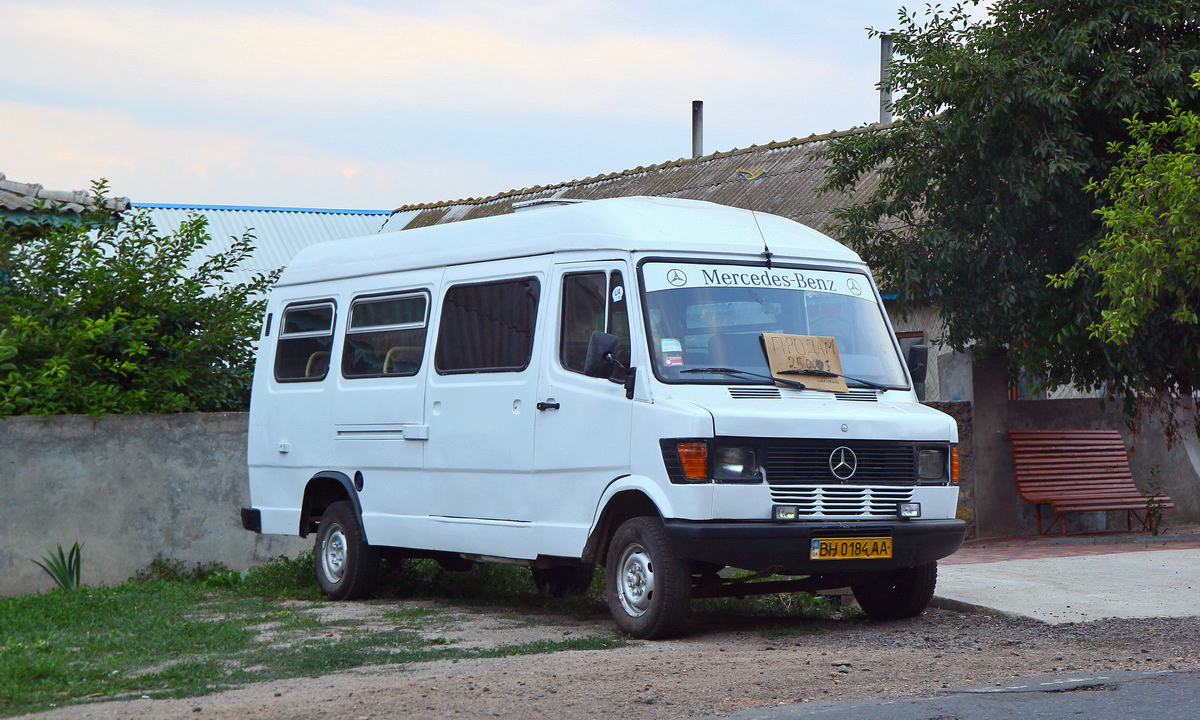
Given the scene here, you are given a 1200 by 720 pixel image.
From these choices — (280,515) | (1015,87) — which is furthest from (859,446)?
(1015,87)

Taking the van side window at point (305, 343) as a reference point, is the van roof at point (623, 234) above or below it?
above

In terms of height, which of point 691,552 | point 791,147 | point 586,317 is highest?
point 791,147

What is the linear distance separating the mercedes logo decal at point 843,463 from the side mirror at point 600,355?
1377mm

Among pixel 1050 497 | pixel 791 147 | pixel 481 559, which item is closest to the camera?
pixel 481 559

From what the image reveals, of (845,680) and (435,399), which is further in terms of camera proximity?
(435,399)

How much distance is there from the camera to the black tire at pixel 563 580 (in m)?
10.9

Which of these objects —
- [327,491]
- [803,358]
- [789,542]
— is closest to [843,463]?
[789,542]

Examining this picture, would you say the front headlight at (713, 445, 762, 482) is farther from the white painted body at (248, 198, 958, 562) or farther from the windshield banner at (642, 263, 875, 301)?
the windshield banner at (642, 263, 875, 301)

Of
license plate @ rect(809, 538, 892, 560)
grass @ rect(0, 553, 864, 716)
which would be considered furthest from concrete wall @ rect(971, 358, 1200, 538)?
license plate @ rect(809, 538, 892, 560)

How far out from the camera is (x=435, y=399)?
9.90 m

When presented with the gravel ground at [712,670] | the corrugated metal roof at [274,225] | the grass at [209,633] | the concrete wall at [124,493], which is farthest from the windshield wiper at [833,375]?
the corrugated metal roof at [274,225]

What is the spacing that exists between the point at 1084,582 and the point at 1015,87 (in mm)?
5063

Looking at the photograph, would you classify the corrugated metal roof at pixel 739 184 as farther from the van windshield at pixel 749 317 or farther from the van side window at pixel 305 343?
the van windshield at pixel 749 317

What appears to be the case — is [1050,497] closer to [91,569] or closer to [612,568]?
[612,568]
